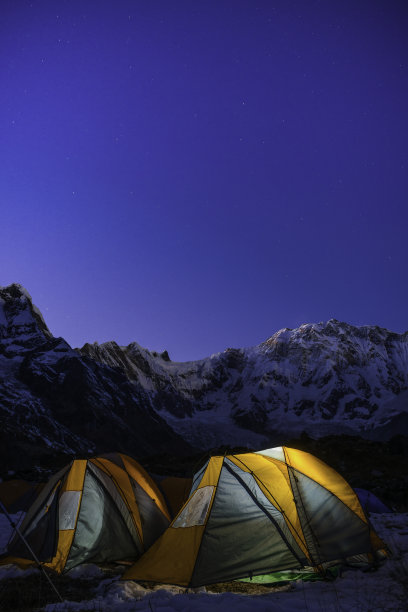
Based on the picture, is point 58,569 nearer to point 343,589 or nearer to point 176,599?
point 176,599

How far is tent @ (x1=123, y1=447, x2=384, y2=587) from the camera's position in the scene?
5805 mm

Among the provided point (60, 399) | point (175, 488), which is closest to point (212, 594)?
point (175, 488)

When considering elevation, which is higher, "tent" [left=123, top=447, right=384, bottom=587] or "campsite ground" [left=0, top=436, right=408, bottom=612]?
"tent" [left=123, top=447, right=384, bottom=587]

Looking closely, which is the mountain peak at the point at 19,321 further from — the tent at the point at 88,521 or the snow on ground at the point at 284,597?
the snow on ground at the point at 284,597

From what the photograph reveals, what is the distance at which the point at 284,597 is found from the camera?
503cm

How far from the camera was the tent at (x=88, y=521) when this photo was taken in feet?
23.1

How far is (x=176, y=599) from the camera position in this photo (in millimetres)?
5016

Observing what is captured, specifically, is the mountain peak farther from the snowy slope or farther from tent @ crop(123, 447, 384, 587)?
tent @ crop(123, 447, 384, 587)

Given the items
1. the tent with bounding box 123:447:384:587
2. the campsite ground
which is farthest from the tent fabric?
the tent with bounding box 123:447:384:587

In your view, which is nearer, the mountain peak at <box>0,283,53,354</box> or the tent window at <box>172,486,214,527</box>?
the tent window at <box>172,486,214,527</box>

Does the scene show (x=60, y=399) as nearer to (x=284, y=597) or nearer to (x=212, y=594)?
(x=212, y=594)

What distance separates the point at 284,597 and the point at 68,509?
4331mm

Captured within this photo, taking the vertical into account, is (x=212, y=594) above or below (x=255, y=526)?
below

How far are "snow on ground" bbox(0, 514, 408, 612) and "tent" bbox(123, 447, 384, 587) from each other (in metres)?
0.27
